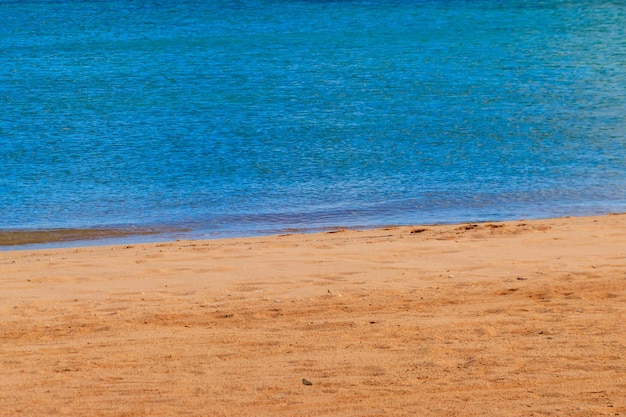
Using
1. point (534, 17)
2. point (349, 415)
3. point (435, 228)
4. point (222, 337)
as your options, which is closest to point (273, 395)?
point (349, 415)

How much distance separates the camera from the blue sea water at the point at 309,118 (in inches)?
499

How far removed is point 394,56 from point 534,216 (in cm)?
1490

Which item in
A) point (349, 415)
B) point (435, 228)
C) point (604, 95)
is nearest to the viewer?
point (349, 415)

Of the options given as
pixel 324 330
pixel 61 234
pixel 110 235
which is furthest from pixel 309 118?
pixel 324 330

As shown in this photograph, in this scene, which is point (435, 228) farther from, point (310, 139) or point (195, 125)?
point (195, 125)

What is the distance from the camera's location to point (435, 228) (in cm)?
1045

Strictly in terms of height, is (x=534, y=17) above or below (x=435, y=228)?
below

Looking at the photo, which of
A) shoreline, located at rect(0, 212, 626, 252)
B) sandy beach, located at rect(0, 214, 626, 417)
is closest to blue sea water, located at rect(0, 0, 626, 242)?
shoreline, located at rect(0, 212, 626, 252)

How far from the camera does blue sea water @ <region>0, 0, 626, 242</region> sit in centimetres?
1267

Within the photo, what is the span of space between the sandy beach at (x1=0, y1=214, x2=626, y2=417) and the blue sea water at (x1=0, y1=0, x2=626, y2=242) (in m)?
3.07

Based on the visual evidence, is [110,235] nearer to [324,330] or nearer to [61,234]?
[61,234]

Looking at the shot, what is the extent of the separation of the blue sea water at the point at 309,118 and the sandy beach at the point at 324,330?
307cm

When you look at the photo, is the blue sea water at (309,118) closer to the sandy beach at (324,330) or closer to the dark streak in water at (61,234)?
the dark streak in water at (61,234)

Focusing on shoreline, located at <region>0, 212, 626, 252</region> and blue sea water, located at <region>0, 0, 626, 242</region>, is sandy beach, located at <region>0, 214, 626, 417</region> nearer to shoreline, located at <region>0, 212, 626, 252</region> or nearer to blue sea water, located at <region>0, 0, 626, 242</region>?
shoreline, located at <region>0, 212, 626, 252</region>
